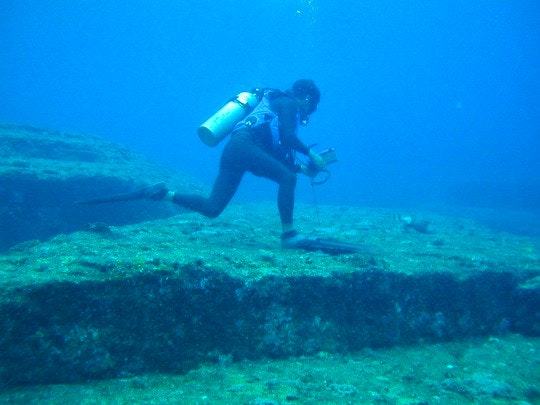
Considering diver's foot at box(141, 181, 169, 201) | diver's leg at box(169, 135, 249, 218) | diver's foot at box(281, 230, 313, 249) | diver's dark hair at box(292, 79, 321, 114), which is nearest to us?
diver's foot at box(281, 230, 313, 249)

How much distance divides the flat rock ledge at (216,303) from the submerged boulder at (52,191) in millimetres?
3783

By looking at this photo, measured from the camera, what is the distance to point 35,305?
2570 mm

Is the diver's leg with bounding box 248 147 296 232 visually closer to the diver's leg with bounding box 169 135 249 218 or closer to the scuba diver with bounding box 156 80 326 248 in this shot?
the scuba diver with bounding box 156 80 326 248

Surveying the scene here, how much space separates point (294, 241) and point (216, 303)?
1.85m

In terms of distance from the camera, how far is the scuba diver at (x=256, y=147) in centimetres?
518

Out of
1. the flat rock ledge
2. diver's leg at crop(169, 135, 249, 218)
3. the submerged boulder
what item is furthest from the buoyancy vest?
the submerged boulder

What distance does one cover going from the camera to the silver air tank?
546cm

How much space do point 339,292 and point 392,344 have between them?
848 millimetres

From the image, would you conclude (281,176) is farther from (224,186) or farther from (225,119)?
(225,119)

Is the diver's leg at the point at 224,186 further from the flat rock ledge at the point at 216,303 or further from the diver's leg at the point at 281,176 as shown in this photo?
the flat rock ledge at the point at 216,303

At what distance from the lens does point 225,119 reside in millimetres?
5586

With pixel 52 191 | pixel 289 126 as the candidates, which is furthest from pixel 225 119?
pixel 52 191

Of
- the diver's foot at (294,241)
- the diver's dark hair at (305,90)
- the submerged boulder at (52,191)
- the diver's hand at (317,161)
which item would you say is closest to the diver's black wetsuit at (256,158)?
the diver's hand at (317,161)

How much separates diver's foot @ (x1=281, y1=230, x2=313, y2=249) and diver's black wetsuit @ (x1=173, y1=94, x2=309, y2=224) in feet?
1.79
